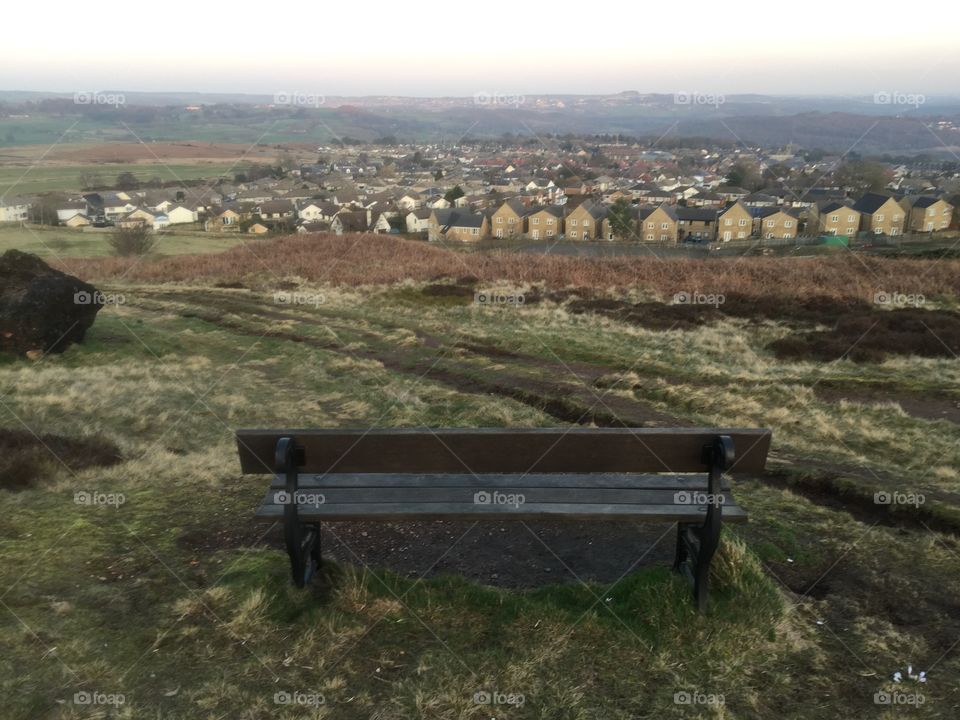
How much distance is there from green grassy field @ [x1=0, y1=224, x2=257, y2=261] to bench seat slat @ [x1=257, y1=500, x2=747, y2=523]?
1135 inches

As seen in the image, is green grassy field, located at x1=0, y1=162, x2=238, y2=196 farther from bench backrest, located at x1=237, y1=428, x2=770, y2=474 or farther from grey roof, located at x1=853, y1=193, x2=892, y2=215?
bench backrest, located at x1=237, y1=428, x2=770, y2=474

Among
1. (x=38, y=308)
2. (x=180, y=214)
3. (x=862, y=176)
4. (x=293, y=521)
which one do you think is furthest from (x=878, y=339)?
(x=180, y=214)

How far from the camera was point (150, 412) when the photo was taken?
8.91 metres

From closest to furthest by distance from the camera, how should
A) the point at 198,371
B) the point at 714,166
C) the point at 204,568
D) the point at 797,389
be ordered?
the point at 204,568, the point at 797,389, the point at 198,371, the point at 714,166

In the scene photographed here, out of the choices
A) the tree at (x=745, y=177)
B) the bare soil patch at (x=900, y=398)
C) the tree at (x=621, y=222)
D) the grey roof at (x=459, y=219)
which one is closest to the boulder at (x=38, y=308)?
the bare soil patch at (x=900, y=398)

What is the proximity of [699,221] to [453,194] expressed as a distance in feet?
48.3

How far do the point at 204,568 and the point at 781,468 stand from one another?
5543 millimetres

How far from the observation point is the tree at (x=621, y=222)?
35.7 meters

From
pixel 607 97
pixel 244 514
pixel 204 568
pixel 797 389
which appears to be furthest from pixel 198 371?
pixel 607 97

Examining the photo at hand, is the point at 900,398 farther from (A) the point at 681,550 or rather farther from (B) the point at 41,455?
(B) the point at 41,455

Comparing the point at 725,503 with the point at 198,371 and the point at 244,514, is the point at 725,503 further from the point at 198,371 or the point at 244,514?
the point at 198,371

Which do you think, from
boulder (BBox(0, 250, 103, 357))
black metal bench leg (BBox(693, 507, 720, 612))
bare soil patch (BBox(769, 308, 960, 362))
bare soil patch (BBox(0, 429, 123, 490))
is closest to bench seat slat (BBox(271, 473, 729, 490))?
black metal bench leg (BBox(693, 507, 720, 612))

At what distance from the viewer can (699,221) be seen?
36.9 meters

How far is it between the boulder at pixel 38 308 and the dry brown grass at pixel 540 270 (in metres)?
10.7
